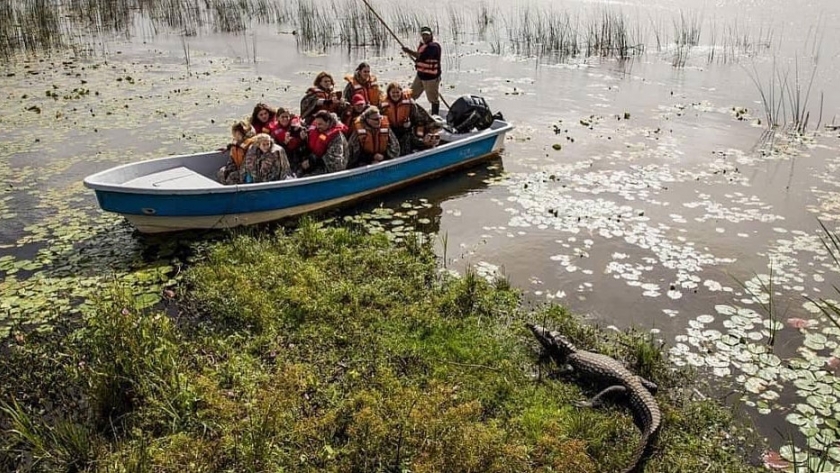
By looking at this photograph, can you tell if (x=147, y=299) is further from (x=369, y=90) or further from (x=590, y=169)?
(x=590, y=169)

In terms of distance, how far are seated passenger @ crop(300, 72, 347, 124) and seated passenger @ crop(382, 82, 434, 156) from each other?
2.17 feet

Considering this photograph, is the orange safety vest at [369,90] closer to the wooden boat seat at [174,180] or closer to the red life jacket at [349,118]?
the red life jacket at [349,118]

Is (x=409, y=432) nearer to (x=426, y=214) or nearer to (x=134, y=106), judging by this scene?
(x=426, y=214)

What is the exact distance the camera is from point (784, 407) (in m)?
4.70

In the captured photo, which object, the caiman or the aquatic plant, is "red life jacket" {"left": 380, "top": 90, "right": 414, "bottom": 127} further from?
the aquatic plant

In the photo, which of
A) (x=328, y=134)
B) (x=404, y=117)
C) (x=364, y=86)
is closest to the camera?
(x=328, y=134)

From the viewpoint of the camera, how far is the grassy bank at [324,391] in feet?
13.0

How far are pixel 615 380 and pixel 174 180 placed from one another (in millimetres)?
5370

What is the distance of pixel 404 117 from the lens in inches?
344

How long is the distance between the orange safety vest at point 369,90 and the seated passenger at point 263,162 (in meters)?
2.28

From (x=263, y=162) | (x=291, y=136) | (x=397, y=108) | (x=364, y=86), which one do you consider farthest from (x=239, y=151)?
(x=364, y=86)

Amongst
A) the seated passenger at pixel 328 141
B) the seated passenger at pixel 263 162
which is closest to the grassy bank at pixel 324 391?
the seated passenger at pixel 263 162

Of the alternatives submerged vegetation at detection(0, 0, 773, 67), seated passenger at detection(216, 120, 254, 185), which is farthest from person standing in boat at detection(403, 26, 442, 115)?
submerged vegetation at detection(0, 0, 773, 67)

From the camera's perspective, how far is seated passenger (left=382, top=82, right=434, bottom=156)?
28.2 feet
